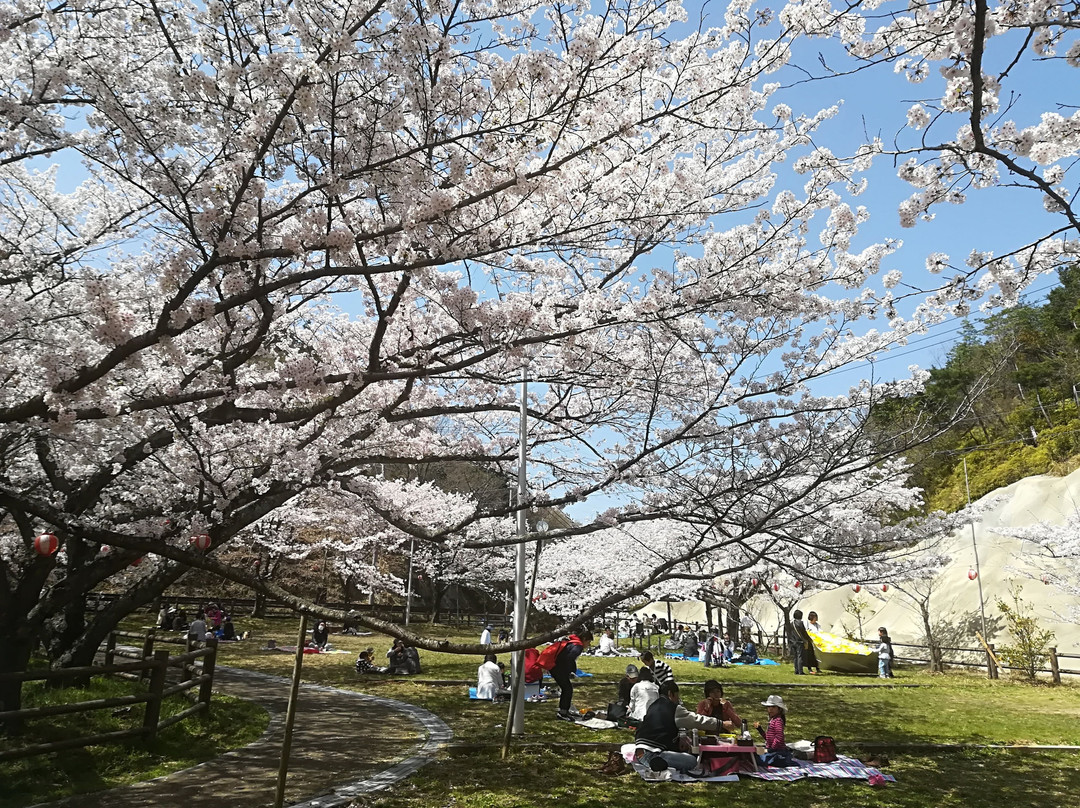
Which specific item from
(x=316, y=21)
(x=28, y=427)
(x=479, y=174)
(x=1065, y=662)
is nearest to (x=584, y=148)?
(x=479, y=174)

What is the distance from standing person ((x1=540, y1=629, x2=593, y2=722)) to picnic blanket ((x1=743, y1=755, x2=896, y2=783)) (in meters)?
3.51

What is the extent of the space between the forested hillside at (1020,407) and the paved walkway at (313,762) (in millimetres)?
29040

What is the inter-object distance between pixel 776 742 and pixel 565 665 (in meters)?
3.80

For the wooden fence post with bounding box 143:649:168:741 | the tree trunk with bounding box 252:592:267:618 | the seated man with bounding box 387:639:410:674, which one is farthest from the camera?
the tree trunk with bounding box 252:592:267:618

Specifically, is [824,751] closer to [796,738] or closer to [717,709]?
[717,709]

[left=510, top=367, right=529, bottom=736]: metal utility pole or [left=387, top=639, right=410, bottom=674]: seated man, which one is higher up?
[left=510, top=367, right=529, bottom=736]: metal utility pole

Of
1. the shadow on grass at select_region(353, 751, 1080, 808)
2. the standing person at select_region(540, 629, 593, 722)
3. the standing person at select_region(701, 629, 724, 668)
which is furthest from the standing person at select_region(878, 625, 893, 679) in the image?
the standing person at select_region(540, 629, 593, 722)

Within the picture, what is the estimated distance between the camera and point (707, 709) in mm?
8102

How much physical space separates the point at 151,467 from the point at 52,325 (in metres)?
2.43

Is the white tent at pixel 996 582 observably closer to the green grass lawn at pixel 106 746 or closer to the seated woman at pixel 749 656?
the seated woman at pixel 749 656

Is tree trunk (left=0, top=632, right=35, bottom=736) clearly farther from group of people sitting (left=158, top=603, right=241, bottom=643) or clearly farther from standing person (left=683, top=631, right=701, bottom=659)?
standing person (left=683, top=631, right=701, bottom=659)

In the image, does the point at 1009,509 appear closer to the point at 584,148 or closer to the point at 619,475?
the point at 619,475

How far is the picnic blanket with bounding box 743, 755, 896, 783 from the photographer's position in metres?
7.02

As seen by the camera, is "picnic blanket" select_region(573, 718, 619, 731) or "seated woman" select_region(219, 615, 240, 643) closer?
"picnic blanket" select_region(573, 718, 619, 731)
